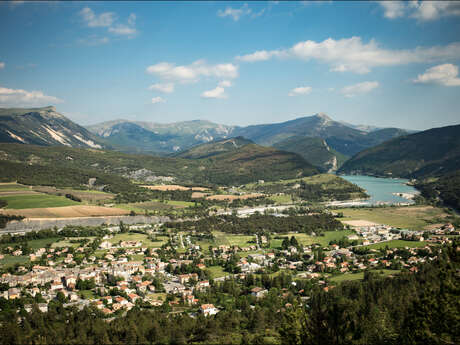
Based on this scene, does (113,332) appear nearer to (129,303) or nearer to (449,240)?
(129,303)

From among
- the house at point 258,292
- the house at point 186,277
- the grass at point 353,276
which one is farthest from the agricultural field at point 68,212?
the grass at point 353,276

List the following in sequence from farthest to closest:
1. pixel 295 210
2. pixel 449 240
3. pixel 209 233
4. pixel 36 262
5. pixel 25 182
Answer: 1. pixel 25 182
2. pixel 295 210
3. pixel 209 233
4. pixel 449 240
5. pixel 36 262

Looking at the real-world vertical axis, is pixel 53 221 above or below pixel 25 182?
below

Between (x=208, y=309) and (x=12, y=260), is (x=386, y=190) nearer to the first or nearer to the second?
(x=208, y=309)

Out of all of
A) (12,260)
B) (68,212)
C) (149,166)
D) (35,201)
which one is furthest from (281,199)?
(12,260)

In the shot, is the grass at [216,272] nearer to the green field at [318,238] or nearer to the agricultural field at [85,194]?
the green field at [318,238]

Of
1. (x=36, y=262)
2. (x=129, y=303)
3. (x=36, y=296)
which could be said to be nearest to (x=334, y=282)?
(x=129, y=303)
